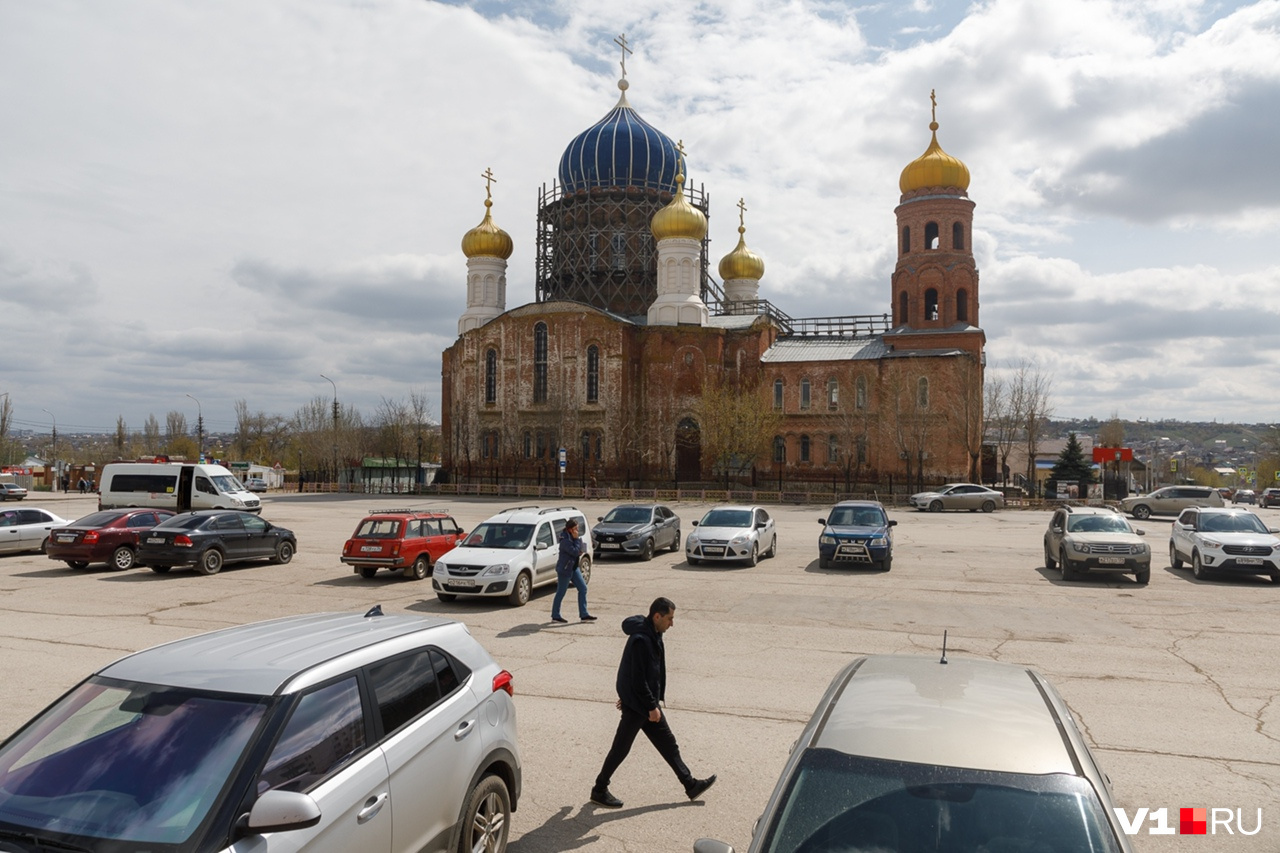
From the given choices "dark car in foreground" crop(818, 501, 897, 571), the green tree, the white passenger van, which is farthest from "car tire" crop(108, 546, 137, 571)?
the green tree

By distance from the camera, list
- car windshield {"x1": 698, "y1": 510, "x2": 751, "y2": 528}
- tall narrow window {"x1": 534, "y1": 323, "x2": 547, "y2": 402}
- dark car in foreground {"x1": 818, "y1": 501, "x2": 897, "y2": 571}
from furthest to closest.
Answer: tall narrow window {"x1": 534, "y1": 323, "x2": 547, "y2": 402}, car windshield {"x1": 698, "y1": 510, "x2": 751, "y2": 528}, dark car in foreground {"x1": 818, "y1": 501, "x2": 897, "y2": 571}

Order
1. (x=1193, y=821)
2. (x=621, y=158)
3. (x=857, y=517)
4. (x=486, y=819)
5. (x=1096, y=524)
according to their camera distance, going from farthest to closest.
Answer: (x=621, y=158) → (x=857, y=517) → (x=1096, y=524) → (x=1193, y=821) → (x=486, y=819)

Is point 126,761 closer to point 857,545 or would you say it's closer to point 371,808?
A: point 371,808

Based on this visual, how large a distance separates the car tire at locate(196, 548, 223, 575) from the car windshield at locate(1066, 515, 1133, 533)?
18569mm

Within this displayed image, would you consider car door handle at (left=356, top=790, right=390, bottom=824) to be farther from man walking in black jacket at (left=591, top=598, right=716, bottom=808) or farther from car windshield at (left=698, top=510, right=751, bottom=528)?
car windshield at (left=698, top=510, right=751, bottom=528)

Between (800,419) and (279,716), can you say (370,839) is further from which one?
(800,419)

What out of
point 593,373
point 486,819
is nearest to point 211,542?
point 486,819

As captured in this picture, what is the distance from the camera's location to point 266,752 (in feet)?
12.3

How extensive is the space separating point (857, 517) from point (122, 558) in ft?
56.2

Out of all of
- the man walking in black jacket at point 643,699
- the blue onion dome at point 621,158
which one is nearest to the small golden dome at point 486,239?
the blue onion dome at point 621,158

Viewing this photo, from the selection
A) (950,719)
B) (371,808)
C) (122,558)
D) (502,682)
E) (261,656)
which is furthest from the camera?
(122,558)

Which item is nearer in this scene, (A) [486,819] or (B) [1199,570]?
(A) [486,819]

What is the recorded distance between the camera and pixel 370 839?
4.01 metres

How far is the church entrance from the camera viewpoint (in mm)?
57469
